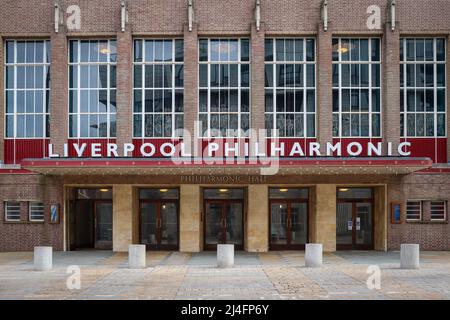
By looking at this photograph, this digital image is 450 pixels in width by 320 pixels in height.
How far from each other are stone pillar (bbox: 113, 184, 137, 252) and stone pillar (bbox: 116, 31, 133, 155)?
191 cm

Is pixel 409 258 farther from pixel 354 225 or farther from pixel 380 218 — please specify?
pixel 354 225

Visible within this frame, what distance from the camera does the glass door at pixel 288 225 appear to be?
29141mm

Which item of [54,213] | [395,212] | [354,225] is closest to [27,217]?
[54,213]

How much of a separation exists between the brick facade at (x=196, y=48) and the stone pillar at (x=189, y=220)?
41.8 inches

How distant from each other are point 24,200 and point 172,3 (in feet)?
37.7

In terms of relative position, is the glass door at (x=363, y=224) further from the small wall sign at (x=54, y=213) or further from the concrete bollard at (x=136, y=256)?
the small wall sign at (x=54, y=213)

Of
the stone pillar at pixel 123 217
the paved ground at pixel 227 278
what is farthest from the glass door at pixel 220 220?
the stone pillar at pixel 123 217

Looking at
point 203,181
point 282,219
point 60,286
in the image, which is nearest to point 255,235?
point 282,219

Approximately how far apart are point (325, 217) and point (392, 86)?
6.83 metres

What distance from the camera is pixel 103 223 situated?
2967 cm

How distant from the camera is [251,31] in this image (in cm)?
2850

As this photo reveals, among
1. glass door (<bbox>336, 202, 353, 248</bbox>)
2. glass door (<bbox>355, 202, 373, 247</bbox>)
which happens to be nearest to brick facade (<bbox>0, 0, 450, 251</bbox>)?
glass door (<bbox>355, 202, 373, 247</bbox>)
